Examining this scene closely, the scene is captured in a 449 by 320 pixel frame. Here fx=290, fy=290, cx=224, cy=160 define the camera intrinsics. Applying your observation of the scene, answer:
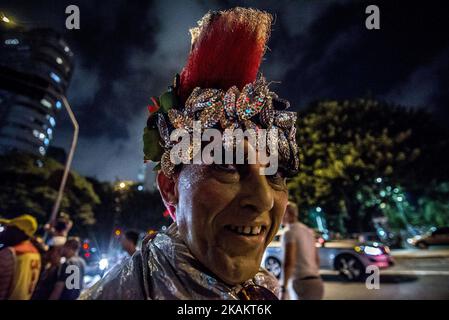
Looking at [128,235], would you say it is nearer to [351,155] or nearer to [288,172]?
[288,172]

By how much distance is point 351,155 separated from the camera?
19.5 meters

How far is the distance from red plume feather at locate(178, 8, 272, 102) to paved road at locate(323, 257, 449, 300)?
26.6 ft

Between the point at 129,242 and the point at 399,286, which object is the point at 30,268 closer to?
the point at 129,242

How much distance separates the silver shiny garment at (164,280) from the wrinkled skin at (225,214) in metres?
0.04

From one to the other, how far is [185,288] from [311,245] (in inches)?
171

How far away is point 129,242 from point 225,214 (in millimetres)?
4585

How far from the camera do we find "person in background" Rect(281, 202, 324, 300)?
15.3ft

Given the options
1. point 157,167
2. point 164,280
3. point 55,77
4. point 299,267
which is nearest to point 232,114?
point 157,167

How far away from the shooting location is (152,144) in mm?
1474

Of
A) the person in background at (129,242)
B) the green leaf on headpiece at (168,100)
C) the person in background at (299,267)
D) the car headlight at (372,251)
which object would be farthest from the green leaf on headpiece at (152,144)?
the car headlight at (372,251)

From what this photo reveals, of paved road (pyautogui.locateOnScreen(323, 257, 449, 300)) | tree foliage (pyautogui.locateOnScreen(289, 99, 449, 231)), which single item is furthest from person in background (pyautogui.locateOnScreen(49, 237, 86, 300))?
tree foliage (pyautogui.locateOnScreen(289, 99, 449, 231))

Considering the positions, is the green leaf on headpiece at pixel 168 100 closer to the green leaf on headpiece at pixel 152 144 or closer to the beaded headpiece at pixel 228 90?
the beaded headpiece at pixel 228 90
